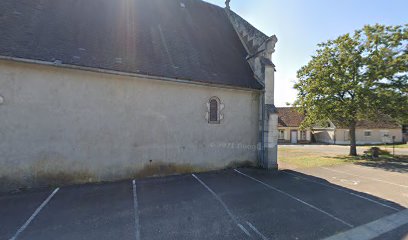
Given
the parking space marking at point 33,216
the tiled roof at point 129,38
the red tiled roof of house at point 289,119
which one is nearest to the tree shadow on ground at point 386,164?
the tiled roof at point 129,38

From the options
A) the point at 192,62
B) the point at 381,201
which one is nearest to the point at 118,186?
the point at 192,62

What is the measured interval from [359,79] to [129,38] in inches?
608

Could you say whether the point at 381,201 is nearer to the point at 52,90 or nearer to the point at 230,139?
the point at 230,139

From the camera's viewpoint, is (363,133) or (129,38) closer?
(129,38)

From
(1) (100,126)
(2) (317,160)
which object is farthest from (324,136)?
(1) (100,126)

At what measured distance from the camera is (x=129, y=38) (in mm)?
9578

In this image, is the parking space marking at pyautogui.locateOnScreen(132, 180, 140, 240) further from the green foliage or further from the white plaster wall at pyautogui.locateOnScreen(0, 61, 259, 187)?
the green foliage

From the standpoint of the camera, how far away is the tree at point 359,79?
14055 millimetres

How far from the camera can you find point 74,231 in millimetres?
4539

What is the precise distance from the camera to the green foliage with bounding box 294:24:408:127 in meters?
14.1

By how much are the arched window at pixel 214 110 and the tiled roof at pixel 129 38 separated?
1.02 metres

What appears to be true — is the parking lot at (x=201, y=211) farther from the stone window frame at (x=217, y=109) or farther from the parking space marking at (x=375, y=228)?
the stone window frame at (x=217, y=109)

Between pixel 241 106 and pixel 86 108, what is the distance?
7.24 meters

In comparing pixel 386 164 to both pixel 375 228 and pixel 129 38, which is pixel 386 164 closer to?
pixel 375 228
